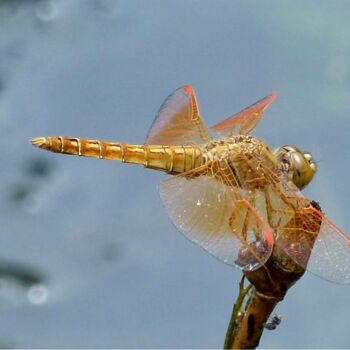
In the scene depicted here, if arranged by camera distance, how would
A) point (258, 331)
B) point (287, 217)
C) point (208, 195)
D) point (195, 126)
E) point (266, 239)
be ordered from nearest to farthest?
point (258, 331)
point (266, 239)
point (287, 217)
point (208, 195)
point (195, 126)

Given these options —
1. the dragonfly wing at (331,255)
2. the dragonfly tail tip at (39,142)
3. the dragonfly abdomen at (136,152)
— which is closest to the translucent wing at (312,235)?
the dragonfly wing at (331,255)

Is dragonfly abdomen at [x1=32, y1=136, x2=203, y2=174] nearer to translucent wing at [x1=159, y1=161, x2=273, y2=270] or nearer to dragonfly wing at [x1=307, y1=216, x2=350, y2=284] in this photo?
translucent wing at [x1=159, y1=161, x2=273, y2=270]

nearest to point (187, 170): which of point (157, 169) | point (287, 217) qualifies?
point (157, 169)

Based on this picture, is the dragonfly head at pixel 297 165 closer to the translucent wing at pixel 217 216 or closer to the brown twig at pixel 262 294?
the translucent wing at pixel 217 216

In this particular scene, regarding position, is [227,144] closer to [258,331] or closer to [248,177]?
[248,177]

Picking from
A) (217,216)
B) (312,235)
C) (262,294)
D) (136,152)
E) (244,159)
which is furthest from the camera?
(136,152)

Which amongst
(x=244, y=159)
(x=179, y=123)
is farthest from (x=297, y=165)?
(x=179, y=123)

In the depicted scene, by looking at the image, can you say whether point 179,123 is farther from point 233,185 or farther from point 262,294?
point 262,294
